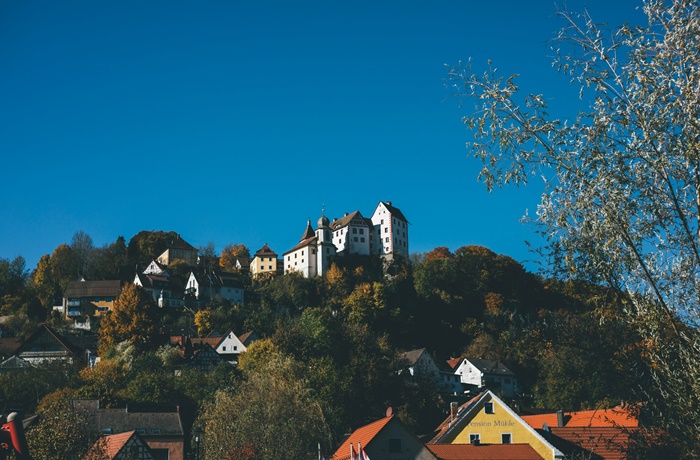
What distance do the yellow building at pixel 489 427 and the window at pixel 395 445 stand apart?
15.0 feet

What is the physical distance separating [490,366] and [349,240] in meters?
38.7

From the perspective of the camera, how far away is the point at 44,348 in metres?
97.2

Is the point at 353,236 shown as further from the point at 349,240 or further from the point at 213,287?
the point at 213,287

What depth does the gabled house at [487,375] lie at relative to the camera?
102m

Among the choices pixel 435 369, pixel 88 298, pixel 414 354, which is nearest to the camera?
pixel 435 369

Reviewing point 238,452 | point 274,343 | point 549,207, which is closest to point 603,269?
point 549,207

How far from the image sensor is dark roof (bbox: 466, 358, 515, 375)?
103 metres

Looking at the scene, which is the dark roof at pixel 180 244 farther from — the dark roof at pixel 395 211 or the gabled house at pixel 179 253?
the dark roof at pixel 395 211

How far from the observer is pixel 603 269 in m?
17.3

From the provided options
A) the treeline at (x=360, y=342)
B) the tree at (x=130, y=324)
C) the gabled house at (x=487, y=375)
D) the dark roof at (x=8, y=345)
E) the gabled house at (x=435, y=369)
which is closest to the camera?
the treeline at (x=360, y=342)

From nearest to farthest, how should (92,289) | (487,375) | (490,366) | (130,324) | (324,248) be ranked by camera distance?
(130,324) < (487,375) < (490,366) < (92,289) < (324,248)

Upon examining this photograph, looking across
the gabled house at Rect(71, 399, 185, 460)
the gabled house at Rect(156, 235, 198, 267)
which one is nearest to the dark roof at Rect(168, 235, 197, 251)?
the gabled house at Rect(156, 235, 198, 267)

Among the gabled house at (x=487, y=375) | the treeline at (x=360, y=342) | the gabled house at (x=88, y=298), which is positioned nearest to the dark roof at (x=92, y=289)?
the gabled house at (x=88, y=298)

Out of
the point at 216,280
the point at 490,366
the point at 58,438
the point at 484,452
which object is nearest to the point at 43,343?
the point at 216,280
